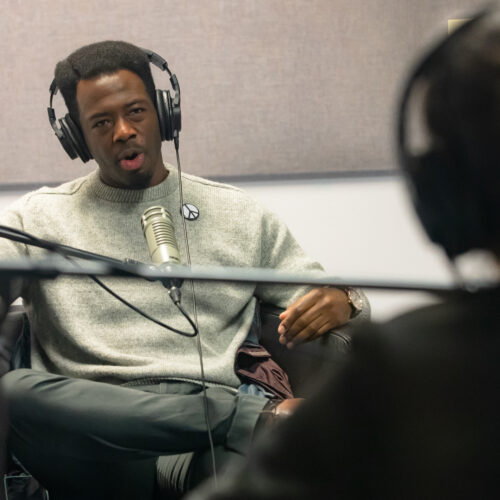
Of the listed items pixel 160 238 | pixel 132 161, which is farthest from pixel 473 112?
pixel 132 161

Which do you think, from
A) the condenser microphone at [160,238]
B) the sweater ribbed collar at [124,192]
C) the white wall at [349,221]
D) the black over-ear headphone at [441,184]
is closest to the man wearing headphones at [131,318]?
the sweater ribbed collar at [124,192]

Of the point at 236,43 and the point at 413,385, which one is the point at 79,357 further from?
the point at 236,43

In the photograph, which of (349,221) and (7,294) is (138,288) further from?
(349,221)

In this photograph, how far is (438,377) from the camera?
462 millimetres

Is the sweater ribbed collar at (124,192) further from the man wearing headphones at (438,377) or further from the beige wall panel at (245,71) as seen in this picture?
the man wearing headphones at (438,377)

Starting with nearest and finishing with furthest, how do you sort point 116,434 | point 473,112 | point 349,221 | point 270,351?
point 473,112
point 116,434
point 270,351
point 349,221

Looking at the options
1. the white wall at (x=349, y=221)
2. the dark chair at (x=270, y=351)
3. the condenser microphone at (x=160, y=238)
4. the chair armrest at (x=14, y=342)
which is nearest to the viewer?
the condenser microphone at (x=160, y=238)

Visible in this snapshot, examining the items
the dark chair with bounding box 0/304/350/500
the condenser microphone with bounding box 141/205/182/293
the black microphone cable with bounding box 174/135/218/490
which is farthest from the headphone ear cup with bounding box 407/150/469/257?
the dark chair with bounding box 0/304/350/500

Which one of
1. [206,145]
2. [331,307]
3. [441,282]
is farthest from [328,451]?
[206,145]

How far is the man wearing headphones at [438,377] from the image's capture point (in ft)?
1.49

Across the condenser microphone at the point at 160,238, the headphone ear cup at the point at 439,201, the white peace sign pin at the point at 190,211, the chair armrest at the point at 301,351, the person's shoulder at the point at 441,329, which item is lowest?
the chair armrest at the point at 301,351

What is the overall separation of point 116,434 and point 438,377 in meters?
0.84

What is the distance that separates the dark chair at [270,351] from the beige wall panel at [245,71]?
0.90 m

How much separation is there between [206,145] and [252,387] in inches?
43.3
